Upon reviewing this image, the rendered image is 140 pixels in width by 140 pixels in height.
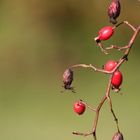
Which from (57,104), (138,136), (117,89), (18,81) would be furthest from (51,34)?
(117,89)

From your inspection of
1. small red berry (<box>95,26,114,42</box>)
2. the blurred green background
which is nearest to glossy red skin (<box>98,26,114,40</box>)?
small red berry (<box>95,26,114,42</box>)

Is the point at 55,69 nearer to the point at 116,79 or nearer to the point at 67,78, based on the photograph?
the point at 67,78

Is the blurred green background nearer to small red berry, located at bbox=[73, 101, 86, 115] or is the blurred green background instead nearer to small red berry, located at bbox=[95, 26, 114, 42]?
small red berry, located at bbox=[73, 101, 86, 115]

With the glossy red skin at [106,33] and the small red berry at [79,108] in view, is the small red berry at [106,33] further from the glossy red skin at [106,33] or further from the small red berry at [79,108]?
the small red berry at [79,108]

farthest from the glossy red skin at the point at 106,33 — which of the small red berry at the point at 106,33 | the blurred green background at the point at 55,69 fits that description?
the blurred green background at the point at 55,69

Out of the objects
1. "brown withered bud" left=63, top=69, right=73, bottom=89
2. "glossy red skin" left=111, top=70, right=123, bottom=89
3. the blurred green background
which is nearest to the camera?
"glossy red skin" left=111, top=70, right=123, bottom=89

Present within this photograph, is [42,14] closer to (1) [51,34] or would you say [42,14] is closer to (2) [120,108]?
(1) [51,34]

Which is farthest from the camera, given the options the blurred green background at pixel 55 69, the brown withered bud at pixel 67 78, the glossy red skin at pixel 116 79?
the blurred green background at pixel 55 69

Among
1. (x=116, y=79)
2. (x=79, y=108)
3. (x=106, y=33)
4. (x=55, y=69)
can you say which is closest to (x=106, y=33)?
(x=106, y=33)
